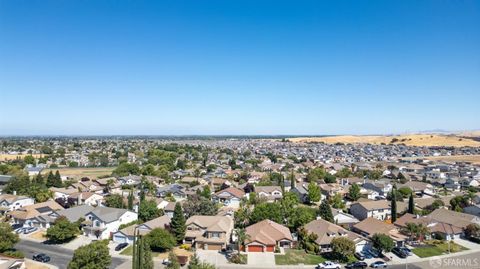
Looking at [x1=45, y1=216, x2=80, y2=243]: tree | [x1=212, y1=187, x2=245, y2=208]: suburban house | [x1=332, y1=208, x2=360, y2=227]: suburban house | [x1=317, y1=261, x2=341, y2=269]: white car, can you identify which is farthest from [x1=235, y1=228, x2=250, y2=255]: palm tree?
[x1=212, y1=187, x2=245, y2=208]: suburban house

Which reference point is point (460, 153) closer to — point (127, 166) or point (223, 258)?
point (127, 166)

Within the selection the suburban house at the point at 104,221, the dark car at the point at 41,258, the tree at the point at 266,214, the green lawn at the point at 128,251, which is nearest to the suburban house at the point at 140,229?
the green lawn at the point at 128,251

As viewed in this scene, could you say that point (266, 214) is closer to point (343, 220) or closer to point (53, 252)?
point (343, 220)

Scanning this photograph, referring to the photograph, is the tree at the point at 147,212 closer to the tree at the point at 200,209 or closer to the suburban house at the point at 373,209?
the tree at the point at 200,209

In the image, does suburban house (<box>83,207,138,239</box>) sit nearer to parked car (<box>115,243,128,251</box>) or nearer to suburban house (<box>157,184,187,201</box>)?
parked car (<box>115,243,128,251</box>)

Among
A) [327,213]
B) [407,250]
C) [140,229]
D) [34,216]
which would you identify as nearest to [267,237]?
[327,213]
